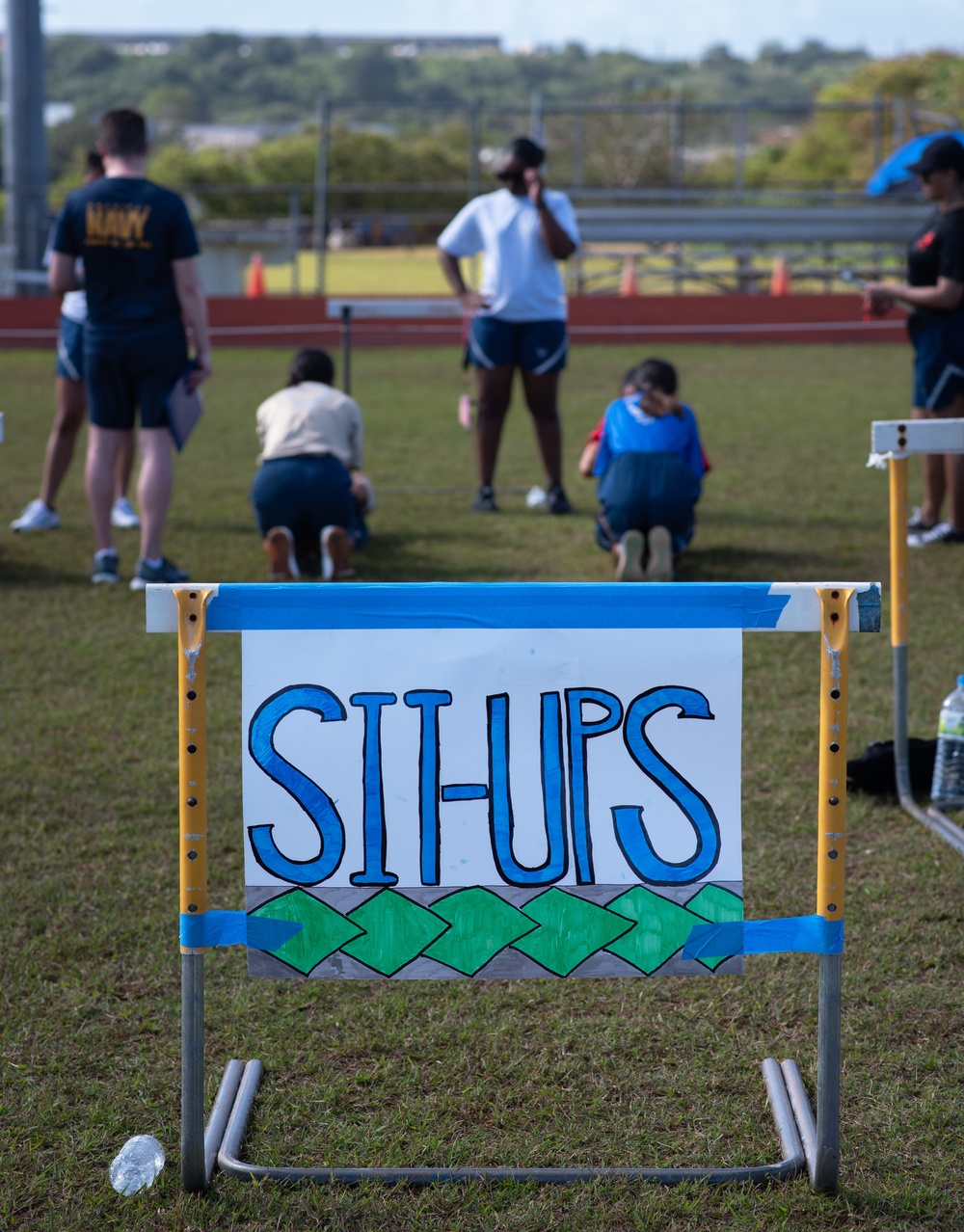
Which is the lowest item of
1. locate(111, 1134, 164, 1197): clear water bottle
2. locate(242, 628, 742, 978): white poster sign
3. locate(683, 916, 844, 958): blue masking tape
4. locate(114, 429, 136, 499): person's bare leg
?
locate(111, 1134, 164, 1197): clear water bottle

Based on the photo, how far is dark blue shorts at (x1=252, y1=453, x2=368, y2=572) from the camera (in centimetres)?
624

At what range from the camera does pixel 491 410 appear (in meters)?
7.65

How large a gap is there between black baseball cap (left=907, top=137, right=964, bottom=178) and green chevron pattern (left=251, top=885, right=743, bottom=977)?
16.9ft

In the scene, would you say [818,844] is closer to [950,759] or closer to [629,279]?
[950,759]

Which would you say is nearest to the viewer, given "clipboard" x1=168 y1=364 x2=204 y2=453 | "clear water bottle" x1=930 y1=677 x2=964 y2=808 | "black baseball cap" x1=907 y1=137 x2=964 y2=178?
"clear water bottle" x1=930 y1=677 x2=964 y2=808

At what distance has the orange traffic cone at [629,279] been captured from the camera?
68.1ft

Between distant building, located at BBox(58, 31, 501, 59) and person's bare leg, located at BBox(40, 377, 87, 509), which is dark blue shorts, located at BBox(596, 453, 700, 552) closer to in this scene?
person's bare leg, located at BBox(40, 377, 87, 509)

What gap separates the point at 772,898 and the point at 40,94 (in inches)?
724

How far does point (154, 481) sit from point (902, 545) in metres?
3.45

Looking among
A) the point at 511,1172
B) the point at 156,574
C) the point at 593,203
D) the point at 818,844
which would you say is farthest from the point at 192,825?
the point at 593,203

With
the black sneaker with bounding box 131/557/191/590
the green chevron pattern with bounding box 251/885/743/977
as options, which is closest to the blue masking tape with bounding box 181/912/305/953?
the green chevron pattern with bounding box 251/885/743/977

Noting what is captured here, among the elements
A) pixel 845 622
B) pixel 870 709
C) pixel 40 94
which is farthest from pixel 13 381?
pixel 845 622

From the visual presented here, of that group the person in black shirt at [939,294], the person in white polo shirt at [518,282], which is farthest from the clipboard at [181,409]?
the person in black shirt at [939,294]

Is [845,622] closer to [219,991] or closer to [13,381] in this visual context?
[219,991]
